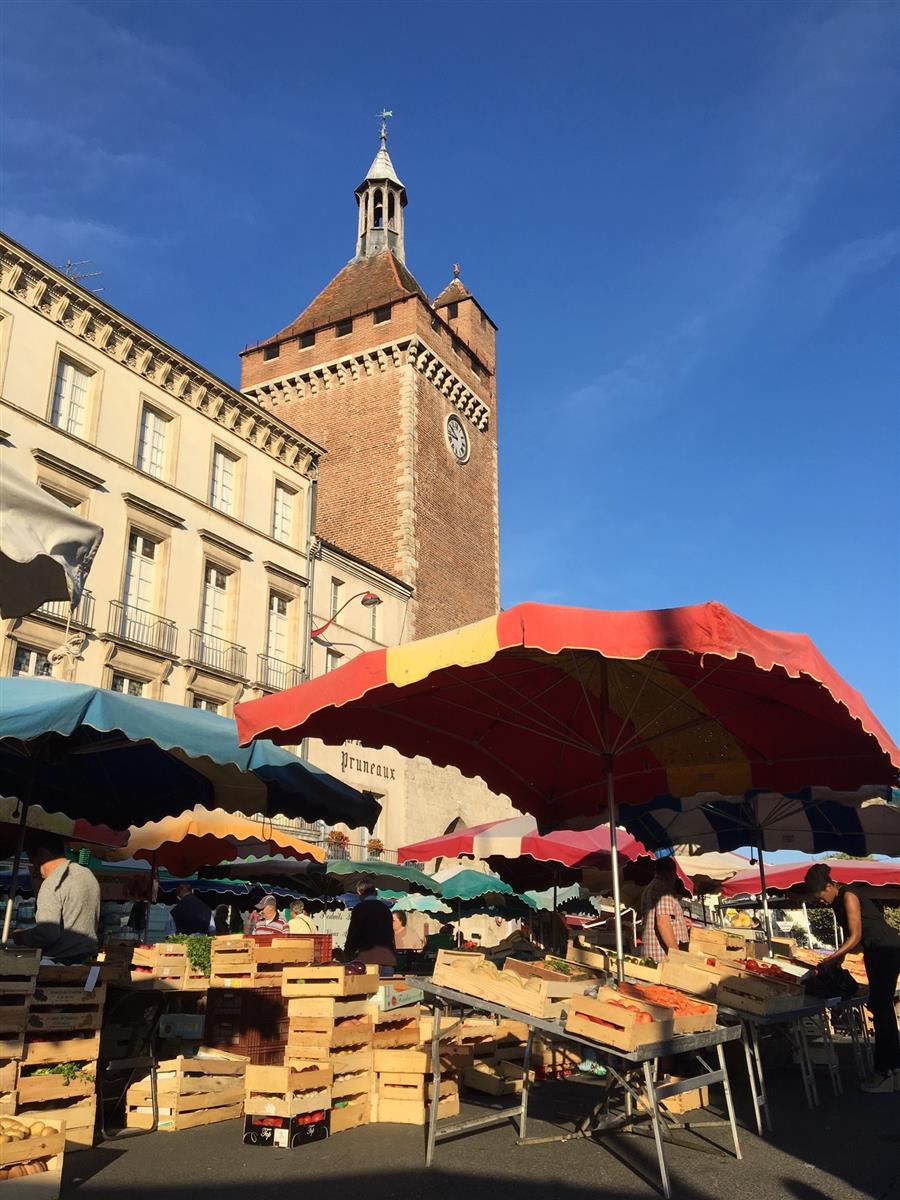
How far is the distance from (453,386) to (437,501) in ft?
17.6

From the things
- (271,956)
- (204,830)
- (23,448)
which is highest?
(23,448)

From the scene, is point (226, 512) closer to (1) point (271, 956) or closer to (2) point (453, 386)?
(2) point (453, 386)

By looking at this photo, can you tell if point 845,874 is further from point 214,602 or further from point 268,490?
point 268,490

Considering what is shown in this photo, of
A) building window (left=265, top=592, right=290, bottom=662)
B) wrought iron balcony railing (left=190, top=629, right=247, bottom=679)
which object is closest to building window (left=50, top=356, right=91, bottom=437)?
wrought iron balcony railing (left=190, top=629, right=247, bottom=679)

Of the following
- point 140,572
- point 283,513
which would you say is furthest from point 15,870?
point 283,513

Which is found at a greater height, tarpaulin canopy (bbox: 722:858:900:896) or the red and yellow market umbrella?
the red and yellow market umbrella

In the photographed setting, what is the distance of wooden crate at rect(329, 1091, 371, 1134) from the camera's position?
581 centimetres

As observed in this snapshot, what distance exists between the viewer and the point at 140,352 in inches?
931

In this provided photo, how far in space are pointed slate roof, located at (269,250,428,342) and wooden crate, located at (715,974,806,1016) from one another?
32.7m

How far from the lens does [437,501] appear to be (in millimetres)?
34594

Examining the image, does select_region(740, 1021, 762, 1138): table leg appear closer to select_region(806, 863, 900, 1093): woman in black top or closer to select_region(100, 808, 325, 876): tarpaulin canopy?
select_region(806, 863, 900, 1093): woman in black top

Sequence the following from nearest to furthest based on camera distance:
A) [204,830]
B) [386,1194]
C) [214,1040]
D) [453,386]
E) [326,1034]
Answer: [386,1194] < [326,1034] < [214,1040] < [204,830] < [453,386]

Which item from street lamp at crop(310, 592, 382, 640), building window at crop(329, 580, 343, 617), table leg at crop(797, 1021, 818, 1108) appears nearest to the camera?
table leg at crop(797, 1021, 818, 1108)

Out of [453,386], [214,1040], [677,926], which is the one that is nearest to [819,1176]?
[677,926]
